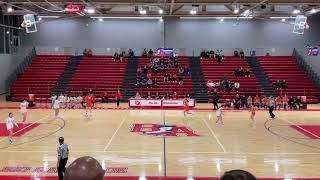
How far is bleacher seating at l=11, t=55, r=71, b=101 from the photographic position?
3934 cm

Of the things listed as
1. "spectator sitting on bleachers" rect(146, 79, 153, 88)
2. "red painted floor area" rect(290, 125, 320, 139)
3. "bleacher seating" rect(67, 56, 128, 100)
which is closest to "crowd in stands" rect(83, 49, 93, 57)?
"bleacher seating" rect(67, 56, 128, 100)

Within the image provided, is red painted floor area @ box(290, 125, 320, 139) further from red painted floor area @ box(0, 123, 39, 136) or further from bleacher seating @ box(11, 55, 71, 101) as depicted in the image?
bleacher seating @ box(11, 55, 71, 101)

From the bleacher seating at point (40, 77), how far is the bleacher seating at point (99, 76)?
1962 millimetres

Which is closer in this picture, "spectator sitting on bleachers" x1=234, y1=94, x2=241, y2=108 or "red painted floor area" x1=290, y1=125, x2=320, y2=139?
"red painted floor area" x1=290, y1=125, x2=320, y2=139

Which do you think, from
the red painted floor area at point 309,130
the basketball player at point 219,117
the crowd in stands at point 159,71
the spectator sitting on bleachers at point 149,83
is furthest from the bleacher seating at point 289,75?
the basketball player at point 219,117

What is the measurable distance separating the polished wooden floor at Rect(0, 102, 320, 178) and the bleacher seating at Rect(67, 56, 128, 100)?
41.8 feet

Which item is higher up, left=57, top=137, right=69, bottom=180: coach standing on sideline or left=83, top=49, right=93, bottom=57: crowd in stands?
left=83, top=49, right=93, bottom=57: crowd in stands

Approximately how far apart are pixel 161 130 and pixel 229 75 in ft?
71.6

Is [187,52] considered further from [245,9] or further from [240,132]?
[240,132]

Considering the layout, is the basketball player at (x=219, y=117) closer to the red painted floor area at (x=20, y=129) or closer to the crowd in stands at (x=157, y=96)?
the red painted floor area at (x=20, y=129)

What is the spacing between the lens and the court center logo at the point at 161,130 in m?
20.8

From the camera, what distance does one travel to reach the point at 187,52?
46969 mm

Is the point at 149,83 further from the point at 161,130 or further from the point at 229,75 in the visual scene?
the point at 161,130

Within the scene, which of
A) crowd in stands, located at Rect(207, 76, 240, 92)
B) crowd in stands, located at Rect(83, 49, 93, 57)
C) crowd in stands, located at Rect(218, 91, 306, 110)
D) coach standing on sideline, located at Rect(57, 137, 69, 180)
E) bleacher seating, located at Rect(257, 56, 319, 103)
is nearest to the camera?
coach standing on sideline, located at Rect(57, 137, 69, 180)
